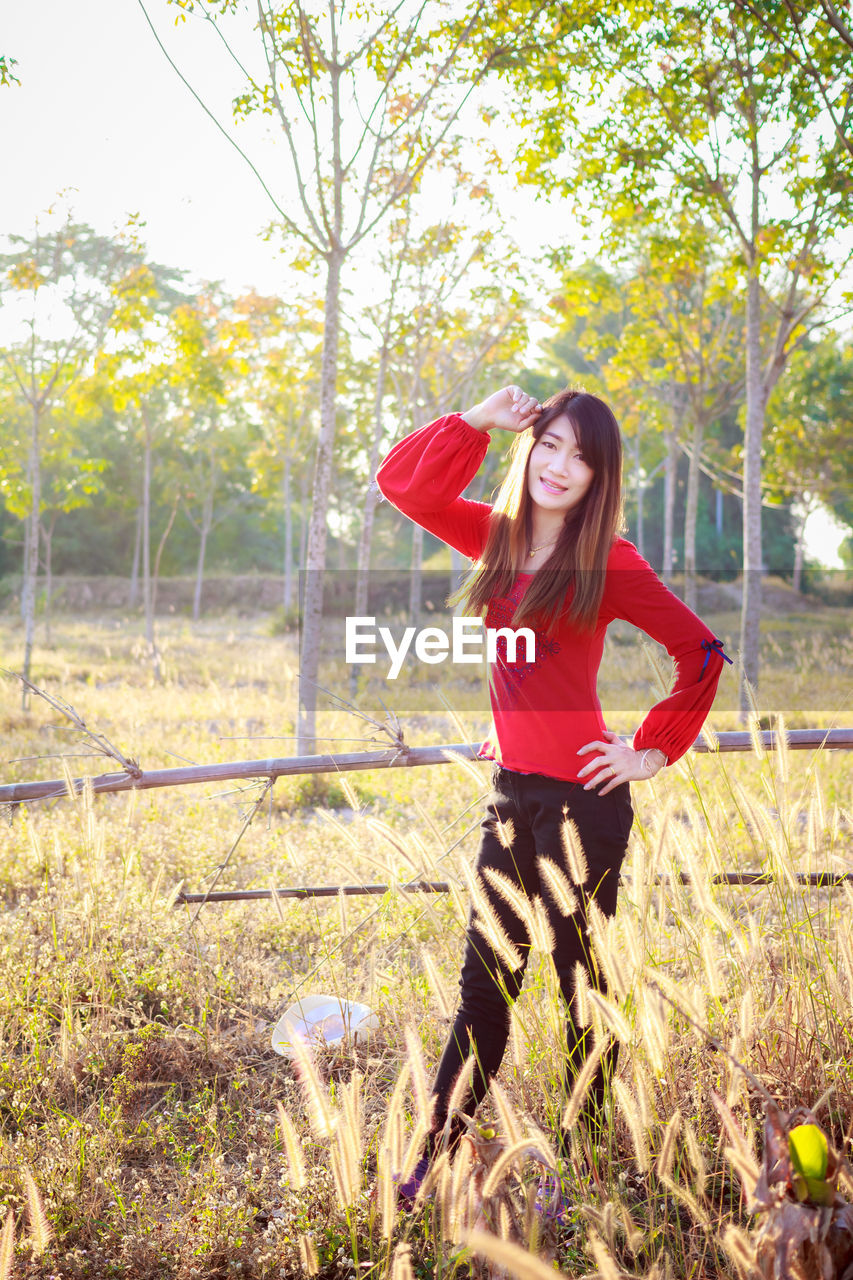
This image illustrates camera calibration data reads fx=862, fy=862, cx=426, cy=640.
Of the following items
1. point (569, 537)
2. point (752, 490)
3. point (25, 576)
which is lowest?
point (569, 537)

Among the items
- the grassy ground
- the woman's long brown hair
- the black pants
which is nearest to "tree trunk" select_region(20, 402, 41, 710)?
the grassy ground

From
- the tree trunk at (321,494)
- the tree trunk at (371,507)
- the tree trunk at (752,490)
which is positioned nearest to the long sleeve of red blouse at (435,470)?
the tree trunk at (321,494)

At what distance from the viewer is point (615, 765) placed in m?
2.21

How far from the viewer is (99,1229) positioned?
215 centimetres

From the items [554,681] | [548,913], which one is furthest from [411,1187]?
[554,681]

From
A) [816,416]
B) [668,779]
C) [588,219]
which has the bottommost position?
[668,779]

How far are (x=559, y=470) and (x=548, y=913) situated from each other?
47.3 inches

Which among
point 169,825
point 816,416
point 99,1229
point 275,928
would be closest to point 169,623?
point 816,416

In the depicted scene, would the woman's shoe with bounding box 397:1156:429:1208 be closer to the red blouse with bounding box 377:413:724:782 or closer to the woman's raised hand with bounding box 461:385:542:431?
the red blouse with bounding box 377:413:724:782

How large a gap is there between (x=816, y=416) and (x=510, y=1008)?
2681 centimetres

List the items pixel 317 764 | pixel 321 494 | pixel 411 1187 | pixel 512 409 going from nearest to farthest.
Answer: pixel 411 1187, pixel 512 409, pixel 317 764, pixel 321 494

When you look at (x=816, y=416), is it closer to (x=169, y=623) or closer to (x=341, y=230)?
Result: (x=169, y=623)

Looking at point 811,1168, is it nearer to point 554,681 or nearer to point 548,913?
point 548,913

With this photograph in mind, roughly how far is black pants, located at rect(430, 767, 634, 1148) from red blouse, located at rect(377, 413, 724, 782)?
0.28 feet
